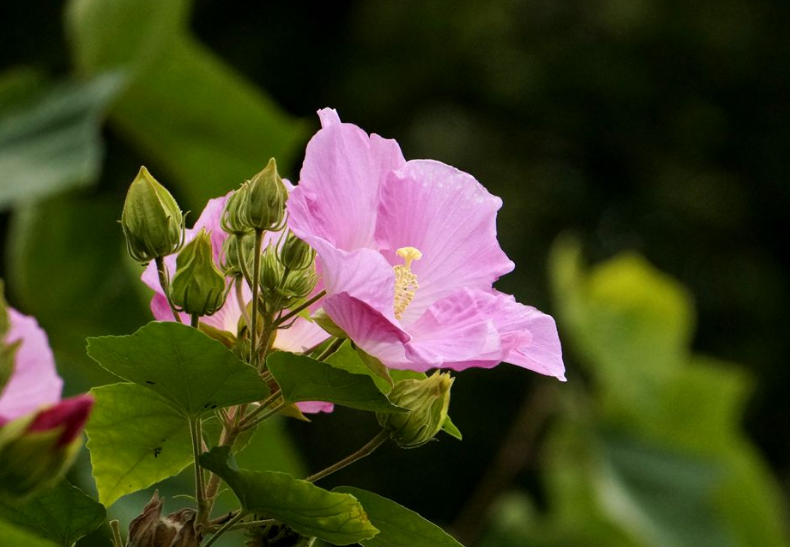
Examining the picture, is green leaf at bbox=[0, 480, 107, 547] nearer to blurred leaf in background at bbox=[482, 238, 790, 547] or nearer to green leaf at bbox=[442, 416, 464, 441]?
green leaf at bbox=[442, 416, 464, 441]

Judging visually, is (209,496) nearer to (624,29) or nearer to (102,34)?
(102,34)

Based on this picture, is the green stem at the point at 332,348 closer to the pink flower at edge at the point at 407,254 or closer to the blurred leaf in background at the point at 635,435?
the pink flower at edge at the point at 407,254

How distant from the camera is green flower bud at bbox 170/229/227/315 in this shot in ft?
1.13

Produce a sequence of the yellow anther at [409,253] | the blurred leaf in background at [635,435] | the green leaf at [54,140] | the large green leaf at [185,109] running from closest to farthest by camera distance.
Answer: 1. the yellow anther at [409,253]
2. the green leaf at [54,140]
3. the large green leaf at [185,109]
4. the blurred leaf in background at [635,435]

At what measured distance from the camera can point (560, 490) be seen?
6.29 ft

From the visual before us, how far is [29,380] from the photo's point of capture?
17.2 inches

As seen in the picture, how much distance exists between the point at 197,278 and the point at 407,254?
0.24 feet

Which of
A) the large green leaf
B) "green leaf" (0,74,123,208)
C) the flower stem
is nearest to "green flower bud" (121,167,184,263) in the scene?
the flower stem

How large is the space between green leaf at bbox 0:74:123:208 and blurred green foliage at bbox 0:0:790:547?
38 cm

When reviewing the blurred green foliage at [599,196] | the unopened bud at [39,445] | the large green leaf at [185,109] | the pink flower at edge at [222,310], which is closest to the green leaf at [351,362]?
the pink flower at edge at [222,310]

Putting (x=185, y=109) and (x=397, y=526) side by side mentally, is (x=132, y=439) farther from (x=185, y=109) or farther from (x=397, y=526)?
(x=185, y=109)

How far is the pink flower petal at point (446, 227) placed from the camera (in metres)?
0.38

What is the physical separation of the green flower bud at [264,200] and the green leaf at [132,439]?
0.06 meters

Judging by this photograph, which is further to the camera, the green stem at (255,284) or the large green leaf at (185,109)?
the large green leaf at (185,109)
